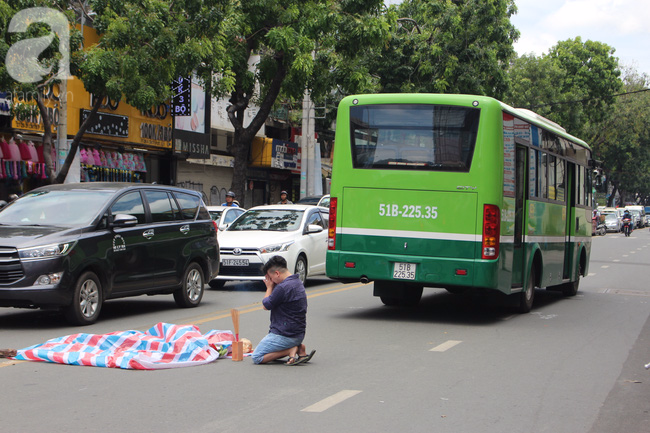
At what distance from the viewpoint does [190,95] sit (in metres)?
A: 27.9

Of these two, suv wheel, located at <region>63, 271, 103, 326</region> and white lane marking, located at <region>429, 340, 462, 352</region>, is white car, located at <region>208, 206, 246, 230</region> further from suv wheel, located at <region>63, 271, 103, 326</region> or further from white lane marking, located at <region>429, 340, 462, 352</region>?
white lane marking, located at <region>429, 340, 462, 352</region>

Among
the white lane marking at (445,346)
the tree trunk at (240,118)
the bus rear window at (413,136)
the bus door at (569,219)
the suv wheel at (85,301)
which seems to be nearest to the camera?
the white lane marking at (445,346)

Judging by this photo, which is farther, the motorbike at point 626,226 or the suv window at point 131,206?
the motorbike at point 626,226

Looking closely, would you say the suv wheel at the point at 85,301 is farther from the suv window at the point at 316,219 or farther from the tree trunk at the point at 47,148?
the tree trunk at the point at 47,148

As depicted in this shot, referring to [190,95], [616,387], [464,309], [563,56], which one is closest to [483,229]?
[464,309]

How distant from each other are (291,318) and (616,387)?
3020 mm

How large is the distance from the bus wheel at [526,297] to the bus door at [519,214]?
0.38 meters

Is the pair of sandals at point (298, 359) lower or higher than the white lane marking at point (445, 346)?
higher

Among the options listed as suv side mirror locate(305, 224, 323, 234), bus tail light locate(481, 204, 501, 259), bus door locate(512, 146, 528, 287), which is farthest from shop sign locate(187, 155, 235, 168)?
bus tail light locate(481, 204, 501, 259)

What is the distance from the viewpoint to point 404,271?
11312 mm

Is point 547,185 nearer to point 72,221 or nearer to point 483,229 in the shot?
point 483,229

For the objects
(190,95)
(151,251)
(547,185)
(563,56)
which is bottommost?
(151,251)

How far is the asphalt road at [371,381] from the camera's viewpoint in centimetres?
586

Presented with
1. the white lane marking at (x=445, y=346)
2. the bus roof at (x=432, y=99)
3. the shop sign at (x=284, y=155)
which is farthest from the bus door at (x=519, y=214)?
the shop sign at (x=284, y=155)
